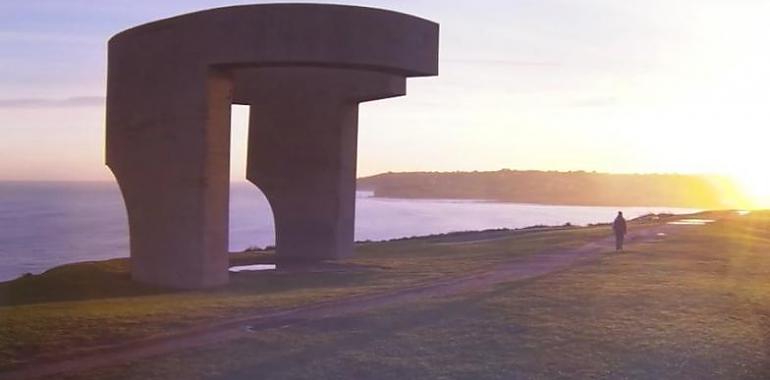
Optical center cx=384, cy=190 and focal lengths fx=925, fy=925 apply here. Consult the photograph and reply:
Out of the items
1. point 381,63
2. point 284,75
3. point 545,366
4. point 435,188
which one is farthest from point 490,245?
point 435,188

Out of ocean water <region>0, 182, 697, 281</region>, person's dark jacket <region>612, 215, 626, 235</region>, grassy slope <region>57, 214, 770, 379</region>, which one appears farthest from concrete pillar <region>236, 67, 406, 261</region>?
ocean water <region>0, 182, 697, 281</region>

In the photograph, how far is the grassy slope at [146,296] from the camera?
12.4 m

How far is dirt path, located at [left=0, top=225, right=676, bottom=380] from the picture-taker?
11.0 meters

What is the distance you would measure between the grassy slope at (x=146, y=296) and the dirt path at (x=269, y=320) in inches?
13.7

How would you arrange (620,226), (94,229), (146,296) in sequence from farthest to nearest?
(94,229)
(620,226)
(146,296)

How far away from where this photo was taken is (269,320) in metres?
14.1

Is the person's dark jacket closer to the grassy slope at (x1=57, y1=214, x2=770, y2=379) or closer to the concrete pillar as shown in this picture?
the concrete pillar

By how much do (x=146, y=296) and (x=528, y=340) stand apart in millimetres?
8781

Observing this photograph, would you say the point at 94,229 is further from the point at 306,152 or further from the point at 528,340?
the point at 528,340

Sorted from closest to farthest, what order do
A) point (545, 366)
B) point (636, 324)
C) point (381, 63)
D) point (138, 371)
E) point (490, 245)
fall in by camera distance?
point (138, 371) < point (545, 366) < point (636, 324) < point (381, 63) < point (490, 245)

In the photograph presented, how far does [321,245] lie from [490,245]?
7.70m

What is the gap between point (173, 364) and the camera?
10.9 m

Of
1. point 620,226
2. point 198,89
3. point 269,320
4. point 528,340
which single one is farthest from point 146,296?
point 620,226

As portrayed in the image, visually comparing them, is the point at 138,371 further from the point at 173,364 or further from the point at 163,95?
the point at 163,95
